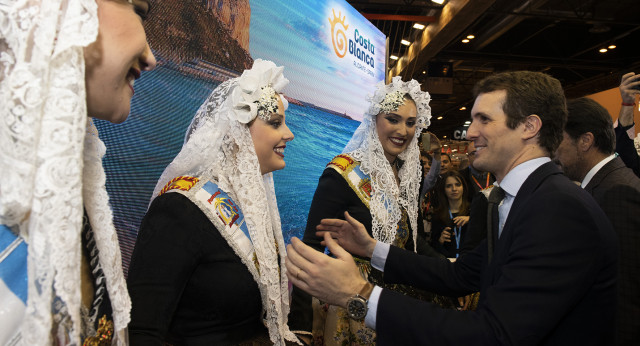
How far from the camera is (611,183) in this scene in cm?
249

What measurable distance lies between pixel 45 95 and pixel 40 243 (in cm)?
23

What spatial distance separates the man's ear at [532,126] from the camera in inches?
70.1

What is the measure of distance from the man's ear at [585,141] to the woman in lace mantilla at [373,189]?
961mm

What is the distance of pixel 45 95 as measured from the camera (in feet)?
2.27

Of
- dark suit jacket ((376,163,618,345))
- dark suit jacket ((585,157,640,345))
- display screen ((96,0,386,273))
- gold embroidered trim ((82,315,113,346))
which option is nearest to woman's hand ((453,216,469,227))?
display screen ((96,0,386,273))

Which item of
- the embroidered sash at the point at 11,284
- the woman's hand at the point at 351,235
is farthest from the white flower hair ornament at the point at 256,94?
the embroidered sash at the point at 11,284

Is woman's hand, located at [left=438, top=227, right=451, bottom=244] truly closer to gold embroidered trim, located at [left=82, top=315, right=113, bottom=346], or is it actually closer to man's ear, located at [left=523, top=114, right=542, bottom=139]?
man's ear, located at [left=523, top=114, right=542, bottom=139]

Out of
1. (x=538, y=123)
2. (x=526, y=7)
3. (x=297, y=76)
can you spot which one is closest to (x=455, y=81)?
(x=526, y=7)

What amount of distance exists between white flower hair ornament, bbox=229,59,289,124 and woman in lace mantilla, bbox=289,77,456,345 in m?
0.79

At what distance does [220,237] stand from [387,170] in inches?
61.2

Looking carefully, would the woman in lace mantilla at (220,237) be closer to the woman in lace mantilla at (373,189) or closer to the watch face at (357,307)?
the watch face at (357,307)

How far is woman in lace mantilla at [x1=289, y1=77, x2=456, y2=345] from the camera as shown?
249 cm

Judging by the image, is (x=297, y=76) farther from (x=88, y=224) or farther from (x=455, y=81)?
(x=455, y=81)

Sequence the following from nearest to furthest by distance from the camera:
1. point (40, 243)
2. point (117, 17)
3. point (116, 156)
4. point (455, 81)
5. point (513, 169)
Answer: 1. point (40, 243)
2. point (117, 17)
3. point (513, 169)
4. point (116, 156)
5. point (455, 81)
